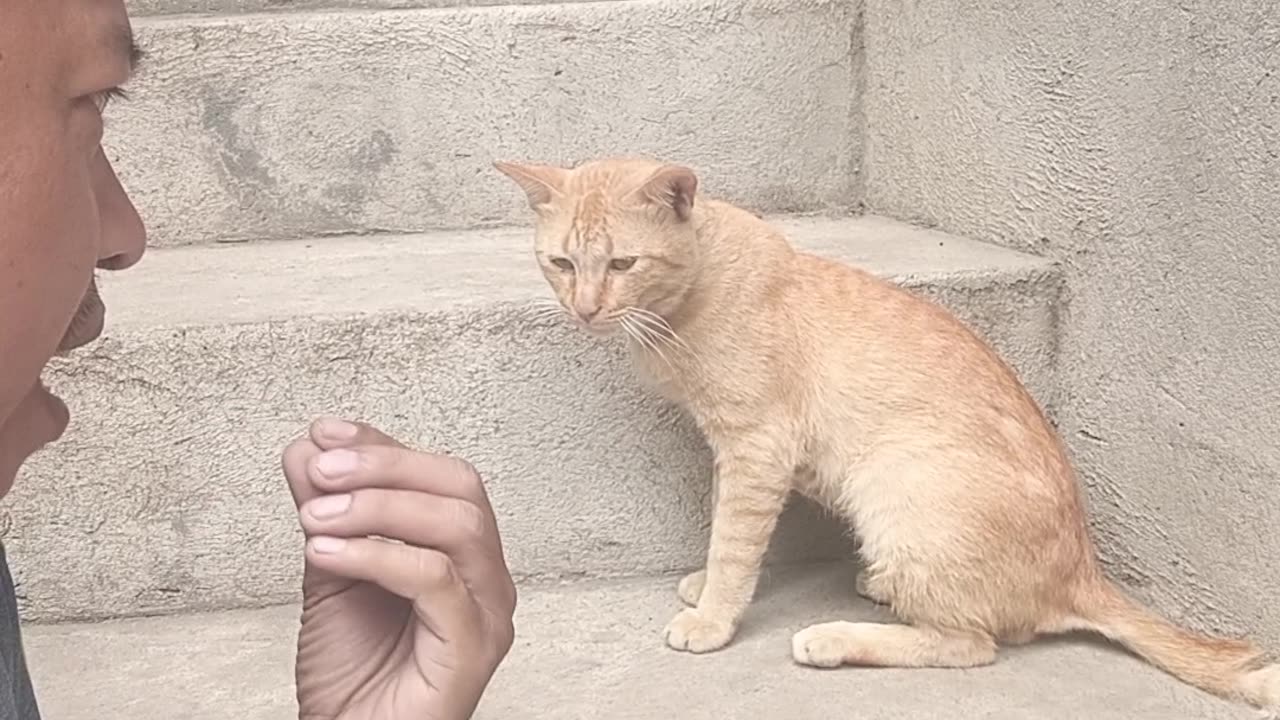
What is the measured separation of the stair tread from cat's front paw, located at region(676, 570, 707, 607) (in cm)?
43

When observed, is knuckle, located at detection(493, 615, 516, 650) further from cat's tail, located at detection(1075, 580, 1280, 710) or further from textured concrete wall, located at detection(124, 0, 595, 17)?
textured concrete wall, located at detection(124, 0, 595, 17)

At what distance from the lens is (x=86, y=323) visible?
0.64 metres

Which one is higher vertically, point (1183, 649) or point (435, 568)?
point (435, 568)

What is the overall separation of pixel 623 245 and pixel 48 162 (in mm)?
999

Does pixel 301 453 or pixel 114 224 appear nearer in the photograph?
pixel 114 224

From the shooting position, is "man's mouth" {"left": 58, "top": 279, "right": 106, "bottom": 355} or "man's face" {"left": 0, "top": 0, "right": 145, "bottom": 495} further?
"man's mouth" {"left": 58, "top": 279, "right": 106, "bottom": 355}

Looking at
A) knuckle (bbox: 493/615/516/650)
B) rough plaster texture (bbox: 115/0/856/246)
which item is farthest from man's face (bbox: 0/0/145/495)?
rough plaster texture (bbox: 115/0/856/246)

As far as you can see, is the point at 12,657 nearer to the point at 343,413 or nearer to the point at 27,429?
the point at 27,429

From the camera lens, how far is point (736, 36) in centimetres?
215

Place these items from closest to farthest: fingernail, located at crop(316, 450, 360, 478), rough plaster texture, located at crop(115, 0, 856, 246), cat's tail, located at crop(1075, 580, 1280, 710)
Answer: fingernail, located at crop(316, 450, 360, 478), cat's tail, located at crop(1075, 580, 1280, 710), rough plaster texture, located at crop(115, 0, 856, 246)

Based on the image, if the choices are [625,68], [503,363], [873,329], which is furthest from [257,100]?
[873,329]

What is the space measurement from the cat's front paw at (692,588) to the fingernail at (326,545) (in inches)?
38.7

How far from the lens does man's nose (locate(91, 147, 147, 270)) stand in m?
0.59

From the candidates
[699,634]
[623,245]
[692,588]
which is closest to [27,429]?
[623,245]
